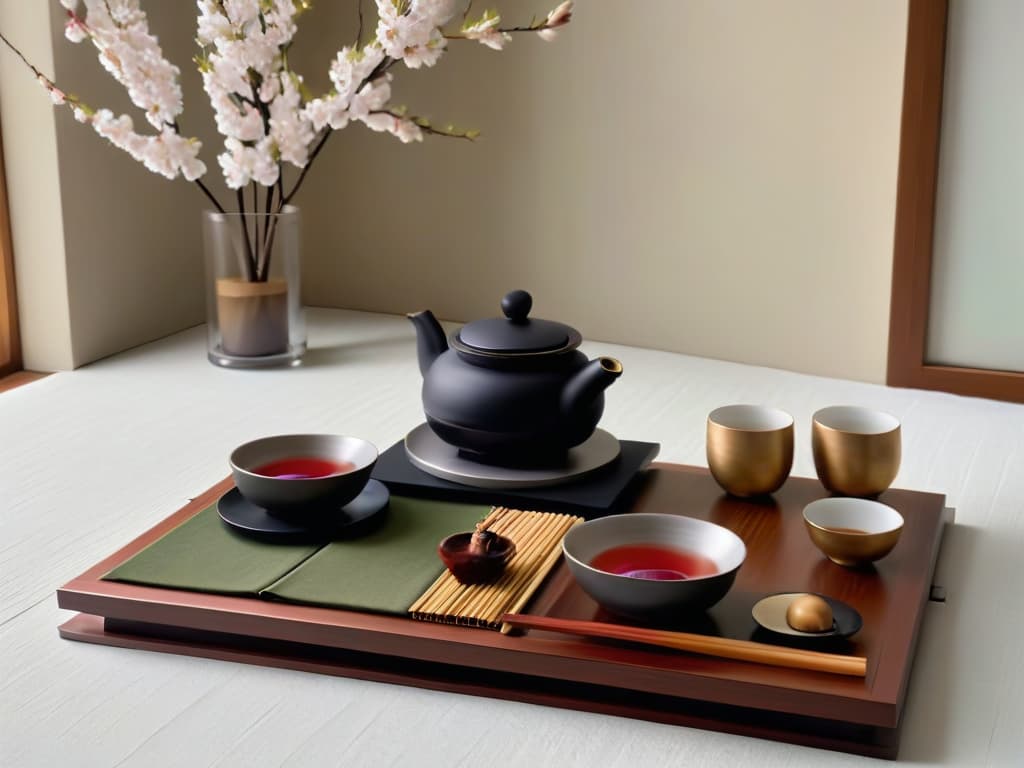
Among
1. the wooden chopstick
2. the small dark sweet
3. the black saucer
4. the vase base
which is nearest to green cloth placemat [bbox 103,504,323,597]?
the black saucer

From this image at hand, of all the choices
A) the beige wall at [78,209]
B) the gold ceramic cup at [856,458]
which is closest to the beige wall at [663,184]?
the beige wall at [78,209]

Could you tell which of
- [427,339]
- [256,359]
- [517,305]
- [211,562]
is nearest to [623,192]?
[256,359]

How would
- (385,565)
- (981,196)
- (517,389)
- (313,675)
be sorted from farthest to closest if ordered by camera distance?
1. (981,196)
2. (517,389)
3. (385,565)
4. (313,675)

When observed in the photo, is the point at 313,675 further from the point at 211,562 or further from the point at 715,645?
the point at 715,645

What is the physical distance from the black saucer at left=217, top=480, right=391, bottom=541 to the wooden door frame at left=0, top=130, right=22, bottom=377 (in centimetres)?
140

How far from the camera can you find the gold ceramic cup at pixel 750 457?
182 cm

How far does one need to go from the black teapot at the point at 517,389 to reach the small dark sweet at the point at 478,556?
0.24 meters

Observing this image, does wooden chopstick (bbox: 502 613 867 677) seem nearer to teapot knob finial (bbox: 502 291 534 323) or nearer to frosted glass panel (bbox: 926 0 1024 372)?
teapot knob finial (bbox: 502 291 534 323)

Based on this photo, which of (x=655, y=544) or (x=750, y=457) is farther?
(x=750, y=457)

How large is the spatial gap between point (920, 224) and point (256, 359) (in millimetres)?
1509

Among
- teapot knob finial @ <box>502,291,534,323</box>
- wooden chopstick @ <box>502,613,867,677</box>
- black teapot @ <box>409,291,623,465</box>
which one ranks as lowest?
wooden chopstick @ <box>502,613,867,677</box>

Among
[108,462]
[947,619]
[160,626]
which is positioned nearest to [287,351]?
[108,462]

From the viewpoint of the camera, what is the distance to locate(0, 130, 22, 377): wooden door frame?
2.94 m

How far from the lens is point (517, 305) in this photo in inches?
72.1
